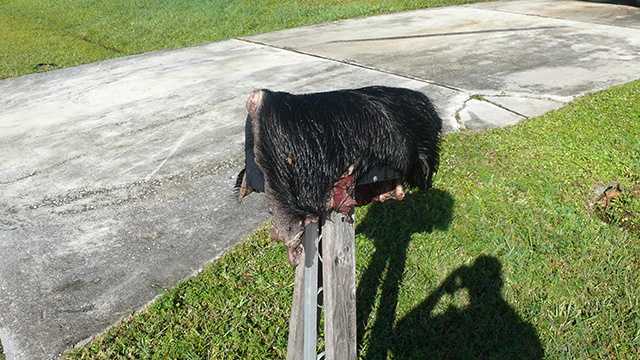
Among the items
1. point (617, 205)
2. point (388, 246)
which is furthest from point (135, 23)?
point (617, 205)

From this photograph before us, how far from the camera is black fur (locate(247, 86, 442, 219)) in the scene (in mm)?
2139

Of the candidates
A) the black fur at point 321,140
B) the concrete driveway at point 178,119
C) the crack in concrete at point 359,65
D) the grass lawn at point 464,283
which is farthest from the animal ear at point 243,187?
the crack in concrete at point 359,65

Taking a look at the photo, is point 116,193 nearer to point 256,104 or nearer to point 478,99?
point 256,104

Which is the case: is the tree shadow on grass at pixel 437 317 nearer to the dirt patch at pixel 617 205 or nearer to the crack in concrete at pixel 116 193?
the dirt patch at pixel 617 205

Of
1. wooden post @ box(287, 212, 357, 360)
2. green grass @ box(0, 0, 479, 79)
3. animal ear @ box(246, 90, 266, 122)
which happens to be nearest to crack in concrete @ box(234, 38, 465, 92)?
green grass @ box(0, 0, 479, 79)

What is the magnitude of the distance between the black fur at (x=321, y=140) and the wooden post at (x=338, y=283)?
22 centimetres

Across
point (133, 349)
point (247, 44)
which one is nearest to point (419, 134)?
point (133, 349)

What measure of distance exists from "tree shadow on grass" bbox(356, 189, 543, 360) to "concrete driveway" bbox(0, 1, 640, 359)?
3.48ft

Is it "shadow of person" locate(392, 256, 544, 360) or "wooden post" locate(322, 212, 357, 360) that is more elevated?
"wooden post" locate(322, 212, 357, 360)

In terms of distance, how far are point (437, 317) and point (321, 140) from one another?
1.95 metres

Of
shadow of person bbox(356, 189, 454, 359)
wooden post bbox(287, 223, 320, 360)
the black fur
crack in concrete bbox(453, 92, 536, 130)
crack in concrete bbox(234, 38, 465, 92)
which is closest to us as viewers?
the black fur

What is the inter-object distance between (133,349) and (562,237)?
2.84m

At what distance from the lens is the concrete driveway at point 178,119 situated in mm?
4180

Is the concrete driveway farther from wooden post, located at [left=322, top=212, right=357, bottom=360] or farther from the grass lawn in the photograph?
wooden post, located at [left=322, top=212, right=357, bottom=360]
